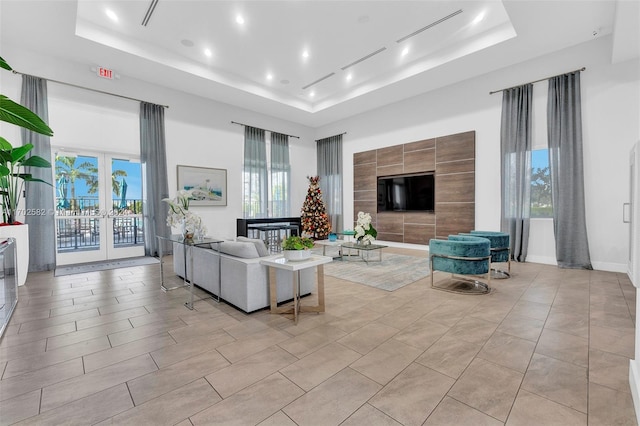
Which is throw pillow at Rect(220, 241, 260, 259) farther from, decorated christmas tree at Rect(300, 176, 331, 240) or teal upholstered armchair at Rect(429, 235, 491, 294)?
decorated christmas tree at Rect(300, 176, 331, 240)

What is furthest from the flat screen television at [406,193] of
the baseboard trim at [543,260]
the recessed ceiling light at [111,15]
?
the recessed ceiling light at [111,15]

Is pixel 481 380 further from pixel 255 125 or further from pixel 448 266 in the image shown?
pixel 255 125

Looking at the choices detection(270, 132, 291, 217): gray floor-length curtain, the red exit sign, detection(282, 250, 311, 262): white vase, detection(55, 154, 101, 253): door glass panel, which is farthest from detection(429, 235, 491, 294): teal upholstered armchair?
the red exit sign

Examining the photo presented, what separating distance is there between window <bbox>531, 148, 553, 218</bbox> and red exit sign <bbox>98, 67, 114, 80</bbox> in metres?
8.53

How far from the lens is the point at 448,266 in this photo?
12.4 ft

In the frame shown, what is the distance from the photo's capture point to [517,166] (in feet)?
18.4

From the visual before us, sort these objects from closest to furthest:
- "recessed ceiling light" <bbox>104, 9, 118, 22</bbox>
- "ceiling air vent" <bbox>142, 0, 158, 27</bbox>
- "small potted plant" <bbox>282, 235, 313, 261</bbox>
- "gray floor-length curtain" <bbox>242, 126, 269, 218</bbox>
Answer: "small potted plant" <bbox>282, 235, 313, 261</bbox> → "ceiling air vent" <bbox>142, 0, 158, 27</bbox> → "recessed ceiling light" <bbox>104, 9, 118, 22</bbox> → "gray floor-length curtain" <bbox>242, 126, 269, 218</bbox>

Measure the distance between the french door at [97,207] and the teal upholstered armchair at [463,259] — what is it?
241 inches

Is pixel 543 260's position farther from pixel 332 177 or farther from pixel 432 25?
pixel 332 177

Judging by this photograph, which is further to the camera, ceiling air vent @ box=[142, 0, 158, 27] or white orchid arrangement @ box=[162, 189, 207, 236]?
ceiling air vent @ box=[142, 0, 158, 27]

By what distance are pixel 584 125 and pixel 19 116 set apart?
7.08 m

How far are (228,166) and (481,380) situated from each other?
726 centimetres

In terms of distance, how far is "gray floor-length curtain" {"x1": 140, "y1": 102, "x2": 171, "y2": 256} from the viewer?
20.5ft

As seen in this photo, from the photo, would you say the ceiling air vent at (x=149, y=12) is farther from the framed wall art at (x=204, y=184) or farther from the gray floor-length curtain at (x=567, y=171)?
the gray floor-length curtain at (x=567, y=171)
